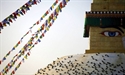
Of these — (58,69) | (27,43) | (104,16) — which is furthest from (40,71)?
(104,16)

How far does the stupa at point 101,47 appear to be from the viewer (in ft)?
21.4

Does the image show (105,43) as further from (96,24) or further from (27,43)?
(27,43)

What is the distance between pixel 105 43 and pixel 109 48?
0.86 feet

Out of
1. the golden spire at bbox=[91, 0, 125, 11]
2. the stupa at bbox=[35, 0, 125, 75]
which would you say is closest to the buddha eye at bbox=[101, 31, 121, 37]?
the stupa at bbox=[35, 0, 125, 75]

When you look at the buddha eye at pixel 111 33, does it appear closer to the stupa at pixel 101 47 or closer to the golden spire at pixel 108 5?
the stupa at pixel 101 47

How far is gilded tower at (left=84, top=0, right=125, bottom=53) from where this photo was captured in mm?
7520

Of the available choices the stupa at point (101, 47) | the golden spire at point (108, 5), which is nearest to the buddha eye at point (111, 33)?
the stupa at point (101, 47)

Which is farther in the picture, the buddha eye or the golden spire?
the golden spire

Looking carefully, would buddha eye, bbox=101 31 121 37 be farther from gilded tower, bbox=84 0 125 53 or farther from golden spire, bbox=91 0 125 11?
golden spire, bbox=91 0 125 11

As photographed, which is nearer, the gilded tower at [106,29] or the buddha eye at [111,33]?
→ the gilded tower at [106,29]

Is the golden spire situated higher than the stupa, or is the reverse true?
the golden spire

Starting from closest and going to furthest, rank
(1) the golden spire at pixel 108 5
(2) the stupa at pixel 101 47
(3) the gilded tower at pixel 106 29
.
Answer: (2) the stupa at pixel 101 47
(3) the gilded tower at pixel 106 29
(1) the golden spire at pixel 108 5

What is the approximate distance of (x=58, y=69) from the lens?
22.4 ft

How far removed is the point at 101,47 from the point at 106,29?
0.82 metres
